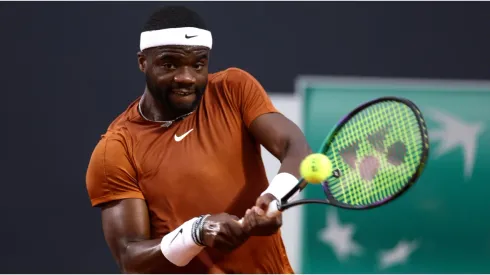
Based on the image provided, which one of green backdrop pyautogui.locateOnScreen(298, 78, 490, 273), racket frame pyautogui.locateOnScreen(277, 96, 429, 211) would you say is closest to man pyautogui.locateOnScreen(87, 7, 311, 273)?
racket frame pyautogui.locateOnScreen(277, 96, 429, 211)

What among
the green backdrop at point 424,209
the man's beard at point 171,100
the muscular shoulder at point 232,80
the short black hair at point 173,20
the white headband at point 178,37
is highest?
the short black hair at point 173,20

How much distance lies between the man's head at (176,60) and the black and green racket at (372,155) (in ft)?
1.67

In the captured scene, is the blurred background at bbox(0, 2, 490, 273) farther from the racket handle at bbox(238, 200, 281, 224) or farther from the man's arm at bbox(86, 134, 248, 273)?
the racket handle at bbox(238, 200, 281, 224)

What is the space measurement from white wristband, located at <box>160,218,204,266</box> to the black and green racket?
1.29 feet

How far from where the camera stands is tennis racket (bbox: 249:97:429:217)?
Answer: 278 centimetres

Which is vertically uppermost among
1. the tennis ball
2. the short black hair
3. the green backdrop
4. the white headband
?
the short black hair

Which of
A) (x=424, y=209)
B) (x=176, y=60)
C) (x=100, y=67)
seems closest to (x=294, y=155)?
(x=176, y=60)

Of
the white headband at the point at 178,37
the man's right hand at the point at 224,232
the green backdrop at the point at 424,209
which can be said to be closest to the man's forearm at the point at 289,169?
the man's right hand at the point at 224,232

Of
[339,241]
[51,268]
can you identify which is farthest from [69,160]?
[339,241]

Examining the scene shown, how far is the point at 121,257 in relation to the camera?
3.26 metres

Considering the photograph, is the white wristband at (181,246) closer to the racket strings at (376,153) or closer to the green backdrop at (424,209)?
the racket strings at (376,153)

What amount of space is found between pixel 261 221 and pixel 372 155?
479 millimetres

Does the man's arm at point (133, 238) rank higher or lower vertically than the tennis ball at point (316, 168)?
lower

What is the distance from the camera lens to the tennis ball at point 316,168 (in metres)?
2.76
